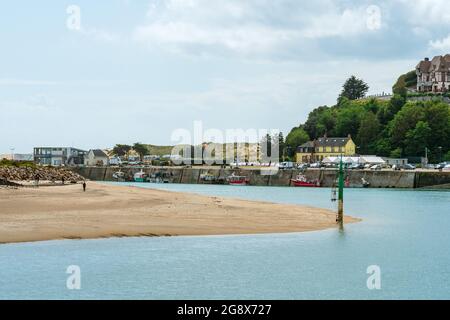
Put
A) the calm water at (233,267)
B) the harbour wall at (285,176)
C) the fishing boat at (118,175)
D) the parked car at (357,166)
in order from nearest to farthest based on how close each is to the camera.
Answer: the calm water at (233,267) < the harbour wall at (285,176) < the parked car at (357,166) < the fishing boat at (118,175)

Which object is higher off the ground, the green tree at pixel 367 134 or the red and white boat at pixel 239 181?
the green tree at pixel 367 134

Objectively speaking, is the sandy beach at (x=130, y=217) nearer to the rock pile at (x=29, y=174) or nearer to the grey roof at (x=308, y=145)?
the rock pile at (x=29, y=174)

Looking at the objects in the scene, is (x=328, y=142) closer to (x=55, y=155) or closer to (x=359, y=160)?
(x=359, y=160)

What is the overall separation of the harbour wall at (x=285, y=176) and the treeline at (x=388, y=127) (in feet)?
111

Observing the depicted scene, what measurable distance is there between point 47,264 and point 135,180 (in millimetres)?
115480

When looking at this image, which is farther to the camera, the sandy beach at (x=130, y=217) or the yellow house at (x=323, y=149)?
the yellow house at (x=323, y=149)

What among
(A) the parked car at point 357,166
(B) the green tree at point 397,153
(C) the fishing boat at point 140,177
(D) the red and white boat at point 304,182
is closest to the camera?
(D) the red and white boat at point 304,182

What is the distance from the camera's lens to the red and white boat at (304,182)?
119375mm

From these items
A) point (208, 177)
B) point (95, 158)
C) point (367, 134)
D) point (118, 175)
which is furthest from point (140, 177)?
point (367, 134)

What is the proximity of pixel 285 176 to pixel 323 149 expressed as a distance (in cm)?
4223

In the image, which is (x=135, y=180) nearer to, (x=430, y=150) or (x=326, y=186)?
(x=326, y=186)

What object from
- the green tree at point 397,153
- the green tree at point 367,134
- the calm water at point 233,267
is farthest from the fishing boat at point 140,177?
the calm water at point 233,267
